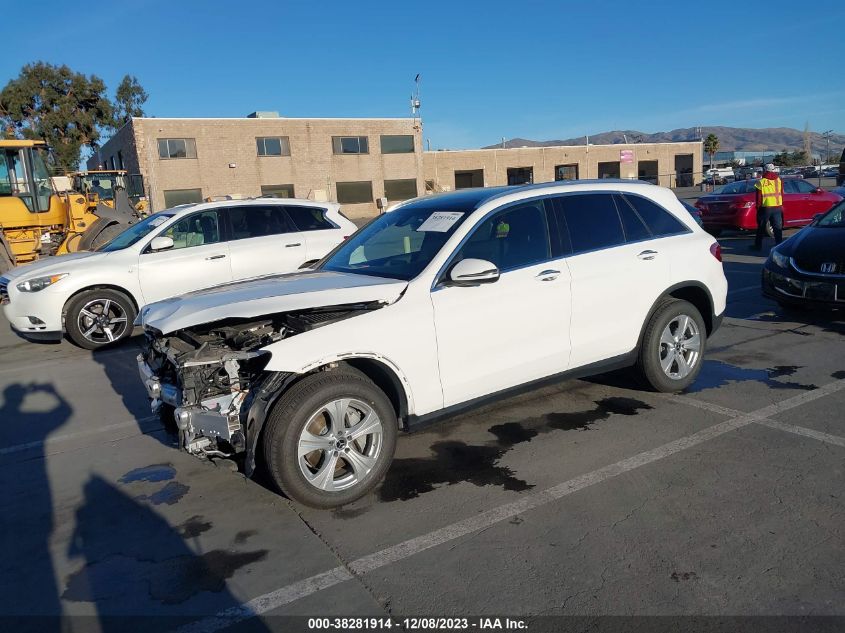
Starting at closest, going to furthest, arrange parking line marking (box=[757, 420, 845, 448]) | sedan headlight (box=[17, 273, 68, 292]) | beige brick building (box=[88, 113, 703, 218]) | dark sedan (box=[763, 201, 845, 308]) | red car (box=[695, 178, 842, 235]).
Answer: parking line marking (box=[757, 420, 845, 448]) < dark sedan (box=[763, 201, 845, 308]) < sedan headlight (box=[17, 273, 68, 292]) < red car (box=[695, 178, 842, 235]) < beige brick building (box=[88, 113, 703, 218])

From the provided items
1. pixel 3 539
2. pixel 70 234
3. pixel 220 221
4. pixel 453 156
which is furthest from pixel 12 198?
pixel 453 156

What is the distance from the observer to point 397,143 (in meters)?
50.3

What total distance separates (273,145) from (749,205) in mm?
35292

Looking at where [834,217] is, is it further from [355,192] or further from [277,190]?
[355,192]

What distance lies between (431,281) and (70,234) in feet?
44.4

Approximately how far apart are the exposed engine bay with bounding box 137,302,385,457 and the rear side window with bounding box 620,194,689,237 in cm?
273

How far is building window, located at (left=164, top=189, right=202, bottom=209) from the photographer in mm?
43000

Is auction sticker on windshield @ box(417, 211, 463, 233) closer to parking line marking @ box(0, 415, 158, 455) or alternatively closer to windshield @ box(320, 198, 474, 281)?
windshield @ box(320, 198, 474, 281)

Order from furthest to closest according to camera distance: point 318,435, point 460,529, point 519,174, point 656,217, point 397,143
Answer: point 519,174, point 397,143, point 656,217, point 318,435, point 460,529

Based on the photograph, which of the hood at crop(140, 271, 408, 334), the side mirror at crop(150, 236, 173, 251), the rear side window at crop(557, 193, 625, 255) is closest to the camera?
the hood at crop(140, 271, 408, 334)

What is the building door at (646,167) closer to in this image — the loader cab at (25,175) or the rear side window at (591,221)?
the loader cab at (25,175)

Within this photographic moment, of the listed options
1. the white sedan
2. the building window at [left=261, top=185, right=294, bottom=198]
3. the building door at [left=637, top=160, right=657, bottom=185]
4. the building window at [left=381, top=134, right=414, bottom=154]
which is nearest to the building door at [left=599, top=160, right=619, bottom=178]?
the building door at [left=637, top=160, right=657, bottom=185]

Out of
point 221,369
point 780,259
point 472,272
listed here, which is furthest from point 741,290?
point 221,369

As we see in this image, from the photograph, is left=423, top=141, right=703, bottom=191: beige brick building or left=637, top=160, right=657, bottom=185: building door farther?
left=637, top=160, right=657, bottom=185: building door
